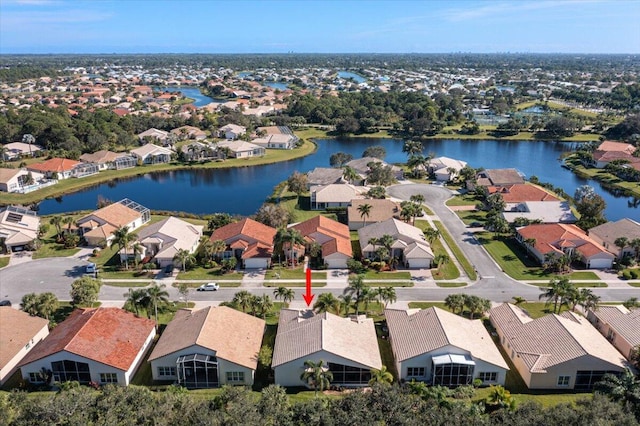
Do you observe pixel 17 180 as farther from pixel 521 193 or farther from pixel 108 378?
pixel 521 193

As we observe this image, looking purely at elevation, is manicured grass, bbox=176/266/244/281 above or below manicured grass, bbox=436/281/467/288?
above

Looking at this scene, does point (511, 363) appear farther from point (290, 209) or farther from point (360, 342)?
point (290, 209)

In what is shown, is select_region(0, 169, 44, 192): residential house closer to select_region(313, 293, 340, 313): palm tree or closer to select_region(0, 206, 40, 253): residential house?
select_region(0, 206, 40, 253): residential house

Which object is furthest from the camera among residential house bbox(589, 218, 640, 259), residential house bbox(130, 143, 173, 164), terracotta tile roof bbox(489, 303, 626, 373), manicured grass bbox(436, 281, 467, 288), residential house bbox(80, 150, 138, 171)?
residential house bbox(130, 143, 173, 164)

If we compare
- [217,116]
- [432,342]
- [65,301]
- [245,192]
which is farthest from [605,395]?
[217,116]

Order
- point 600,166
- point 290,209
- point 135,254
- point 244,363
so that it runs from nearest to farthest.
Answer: point 244,363 → point 135,254 → point 290,209 → point 600,166

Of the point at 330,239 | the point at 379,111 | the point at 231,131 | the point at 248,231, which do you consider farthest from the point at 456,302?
the point at 379,111

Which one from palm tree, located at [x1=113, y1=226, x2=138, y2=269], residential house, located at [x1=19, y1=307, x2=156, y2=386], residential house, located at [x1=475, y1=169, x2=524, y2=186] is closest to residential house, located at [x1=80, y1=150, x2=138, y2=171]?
palm tree, located at [x1=113, y1=226, x2=138, y2=269]
